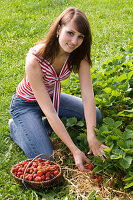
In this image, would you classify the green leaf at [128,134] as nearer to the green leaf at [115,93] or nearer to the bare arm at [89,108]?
the bare arm at [89,108]

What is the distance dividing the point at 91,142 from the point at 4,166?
791 millimetres

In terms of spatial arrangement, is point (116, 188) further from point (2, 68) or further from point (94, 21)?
point (94, 21)

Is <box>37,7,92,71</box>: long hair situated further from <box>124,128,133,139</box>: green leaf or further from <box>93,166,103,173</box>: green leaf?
<box>93,166,103,173</box>: green leaf

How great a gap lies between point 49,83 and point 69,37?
50cm

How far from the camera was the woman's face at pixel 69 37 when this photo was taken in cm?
250

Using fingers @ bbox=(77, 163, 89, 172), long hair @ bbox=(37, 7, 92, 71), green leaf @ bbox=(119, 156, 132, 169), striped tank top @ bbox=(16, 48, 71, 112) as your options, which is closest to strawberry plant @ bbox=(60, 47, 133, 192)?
green leaf @ bbox=(119, 156, 132, 169)

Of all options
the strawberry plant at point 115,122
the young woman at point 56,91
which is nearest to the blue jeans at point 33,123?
the young woman at point 56,91

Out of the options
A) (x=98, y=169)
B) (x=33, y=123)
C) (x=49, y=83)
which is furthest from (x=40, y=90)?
(x=98, y=169)

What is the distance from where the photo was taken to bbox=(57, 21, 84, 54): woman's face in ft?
8.21

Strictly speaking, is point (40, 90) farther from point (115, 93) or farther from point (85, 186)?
point (85, 186)

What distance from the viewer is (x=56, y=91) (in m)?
2.91

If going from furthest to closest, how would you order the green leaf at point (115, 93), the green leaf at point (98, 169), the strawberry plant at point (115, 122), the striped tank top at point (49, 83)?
the green leaf at point (115, 93), the striped tank top at point (49, 83), the green leaf at point (98, 169), the strawberry plant at point (115, 122)

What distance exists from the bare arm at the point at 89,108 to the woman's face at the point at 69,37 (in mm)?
307

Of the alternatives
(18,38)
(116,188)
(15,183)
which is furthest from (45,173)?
(18,38)
